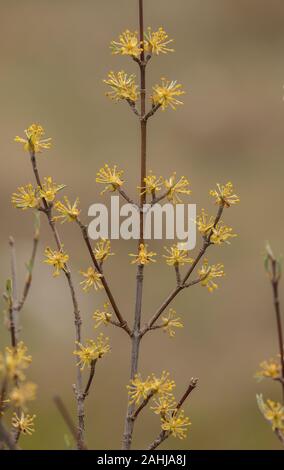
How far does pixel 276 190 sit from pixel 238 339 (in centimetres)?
227

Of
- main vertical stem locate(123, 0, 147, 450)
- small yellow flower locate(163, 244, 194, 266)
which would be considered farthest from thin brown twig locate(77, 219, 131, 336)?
small yellow flower locate(163, 244, 194, 266)

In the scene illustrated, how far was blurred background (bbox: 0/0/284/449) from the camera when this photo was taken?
251 inches

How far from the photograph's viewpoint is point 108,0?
11305mm

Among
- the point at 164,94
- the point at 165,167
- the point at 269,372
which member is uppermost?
the point at 165,167

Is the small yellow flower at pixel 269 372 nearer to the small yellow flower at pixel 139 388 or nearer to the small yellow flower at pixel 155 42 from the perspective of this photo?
the small yellow flower at pixel 139 388

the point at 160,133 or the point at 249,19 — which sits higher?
the point at 249,19

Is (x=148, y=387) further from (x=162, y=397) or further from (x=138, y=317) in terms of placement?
(x=138, y=317)

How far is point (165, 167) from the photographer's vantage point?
886 cm

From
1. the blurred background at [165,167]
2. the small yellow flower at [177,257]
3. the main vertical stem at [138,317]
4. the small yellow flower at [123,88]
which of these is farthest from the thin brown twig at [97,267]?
the blurred background at [165,167]

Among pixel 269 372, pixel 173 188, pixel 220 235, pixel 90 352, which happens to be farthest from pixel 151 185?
pixel 269 372
